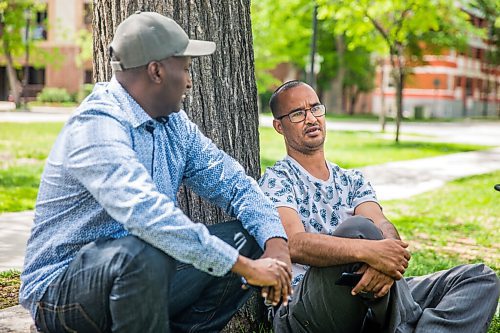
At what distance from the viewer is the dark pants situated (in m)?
3.42

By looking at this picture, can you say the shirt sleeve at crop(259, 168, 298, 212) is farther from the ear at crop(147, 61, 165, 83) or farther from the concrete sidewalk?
the concrete sidewalk

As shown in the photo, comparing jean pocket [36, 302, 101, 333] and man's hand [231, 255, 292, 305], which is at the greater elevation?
man's hand [231, 255, 292, 305]

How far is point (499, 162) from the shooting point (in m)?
16.7

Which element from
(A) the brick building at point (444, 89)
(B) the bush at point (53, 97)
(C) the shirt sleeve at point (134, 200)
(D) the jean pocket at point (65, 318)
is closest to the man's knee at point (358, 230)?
(C) the shirt sleeve at point (134, 200)

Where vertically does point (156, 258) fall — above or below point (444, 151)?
above

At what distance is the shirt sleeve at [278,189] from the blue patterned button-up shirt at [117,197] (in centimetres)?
42

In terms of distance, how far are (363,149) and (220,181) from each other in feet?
50.9

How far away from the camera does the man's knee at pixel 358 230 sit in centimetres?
347

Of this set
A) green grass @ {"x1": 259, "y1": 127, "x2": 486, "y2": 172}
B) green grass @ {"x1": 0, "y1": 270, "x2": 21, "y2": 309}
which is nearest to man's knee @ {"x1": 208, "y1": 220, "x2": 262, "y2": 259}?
green grass @ {"x1": 0, "y1": 270, "x2": 21, "y2": 309}

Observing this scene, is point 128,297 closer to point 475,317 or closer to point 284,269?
point 284,269

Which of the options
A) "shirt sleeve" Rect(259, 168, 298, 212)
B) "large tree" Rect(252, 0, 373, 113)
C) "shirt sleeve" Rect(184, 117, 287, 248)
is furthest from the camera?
"large tree" Rect(252, 0, 373, 113)

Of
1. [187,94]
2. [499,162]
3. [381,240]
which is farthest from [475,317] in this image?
[499,162]

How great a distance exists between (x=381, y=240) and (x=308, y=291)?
38 cm

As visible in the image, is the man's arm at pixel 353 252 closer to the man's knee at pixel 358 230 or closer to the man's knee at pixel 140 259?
the man's knee at pixel 358 230
